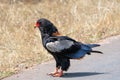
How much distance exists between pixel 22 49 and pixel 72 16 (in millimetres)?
3787

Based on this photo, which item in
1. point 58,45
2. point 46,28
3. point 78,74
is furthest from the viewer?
point 78,74

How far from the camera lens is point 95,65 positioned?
776cm

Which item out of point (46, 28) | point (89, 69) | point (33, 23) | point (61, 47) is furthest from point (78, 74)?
point (33, 23)

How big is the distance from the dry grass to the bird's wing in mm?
1018

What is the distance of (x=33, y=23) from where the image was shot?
1243 centimetres

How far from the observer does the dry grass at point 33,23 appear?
8.60 m

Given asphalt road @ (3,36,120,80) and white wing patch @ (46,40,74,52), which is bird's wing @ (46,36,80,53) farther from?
asphalt road @ (3,36,120,80)

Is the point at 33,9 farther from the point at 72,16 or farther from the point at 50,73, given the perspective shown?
the point at 50,73

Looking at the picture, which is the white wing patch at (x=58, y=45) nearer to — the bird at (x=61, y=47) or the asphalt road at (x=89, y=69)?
the bird at (x=61, y=47)

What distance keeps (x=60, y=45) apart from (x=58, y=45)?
3cm

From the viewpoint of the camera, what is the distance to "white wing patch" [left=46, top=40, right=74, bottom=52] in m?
6.91

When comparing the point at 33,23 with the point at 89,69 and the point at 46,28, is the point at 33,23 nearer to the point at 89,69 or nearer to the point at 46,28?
the point at 89,69

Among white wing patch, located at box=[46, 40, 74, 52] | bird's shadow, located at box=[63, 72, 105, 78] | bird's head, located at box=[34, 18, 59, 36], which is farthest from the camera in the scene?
bird's shadow, located at box=[63, 72, 105, 78]

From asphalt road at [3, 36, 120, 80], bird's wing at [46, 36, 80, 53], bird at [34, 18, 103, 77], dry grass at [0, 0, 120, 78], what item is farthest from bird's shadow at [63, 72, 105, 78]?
dry grass at [0, 0, 120, 78]
